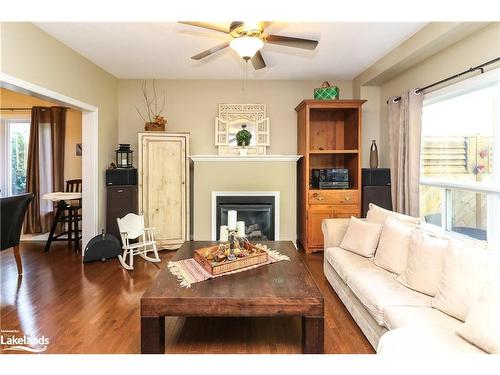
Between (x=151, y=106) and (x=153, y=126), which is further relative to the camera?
(x=151, y=106)

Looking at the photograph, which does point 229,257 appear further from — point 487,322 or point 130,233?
point 130,233

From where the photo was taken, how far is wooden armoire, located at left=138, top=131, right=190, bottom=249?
13.2 feet

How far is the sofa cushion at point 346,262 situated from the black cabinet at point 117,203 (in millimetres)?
2699

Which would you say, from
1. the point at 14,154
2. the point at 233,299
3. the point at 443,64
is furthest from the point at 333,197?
the point at 14,154

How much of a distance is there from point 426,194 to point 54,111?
17.7ft

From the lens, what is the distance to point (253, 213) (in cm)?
417

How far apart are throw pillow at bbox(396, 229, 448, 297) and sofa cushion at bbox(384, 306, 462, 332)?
21 centimetres

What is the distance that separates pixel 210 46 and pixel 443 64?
7.82 feet

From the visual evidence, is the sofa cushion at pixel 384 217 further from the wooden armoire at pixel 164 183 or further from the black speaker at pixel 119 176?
the black speaker at pixel 119 176

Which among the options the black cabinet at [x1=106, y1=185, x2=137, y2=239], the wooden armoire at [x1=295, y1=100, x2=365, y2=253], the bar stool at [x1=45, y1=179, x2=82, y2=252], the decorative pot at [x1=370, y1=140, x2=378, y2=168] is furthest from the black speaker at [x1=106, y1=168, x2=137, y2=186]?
the decorative pot at [x1=370, y1=140, x2=378, y2=168]

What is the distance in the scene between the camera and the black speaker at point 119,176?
401cm

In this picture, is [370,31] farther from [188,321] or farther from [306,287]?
[188,321]

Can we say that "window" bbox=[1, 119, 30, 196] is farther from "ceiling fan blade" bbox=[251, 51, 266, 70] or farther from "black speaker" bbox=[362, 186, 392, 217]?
"black speaker" bbox=[362, 186, 392, 217]
